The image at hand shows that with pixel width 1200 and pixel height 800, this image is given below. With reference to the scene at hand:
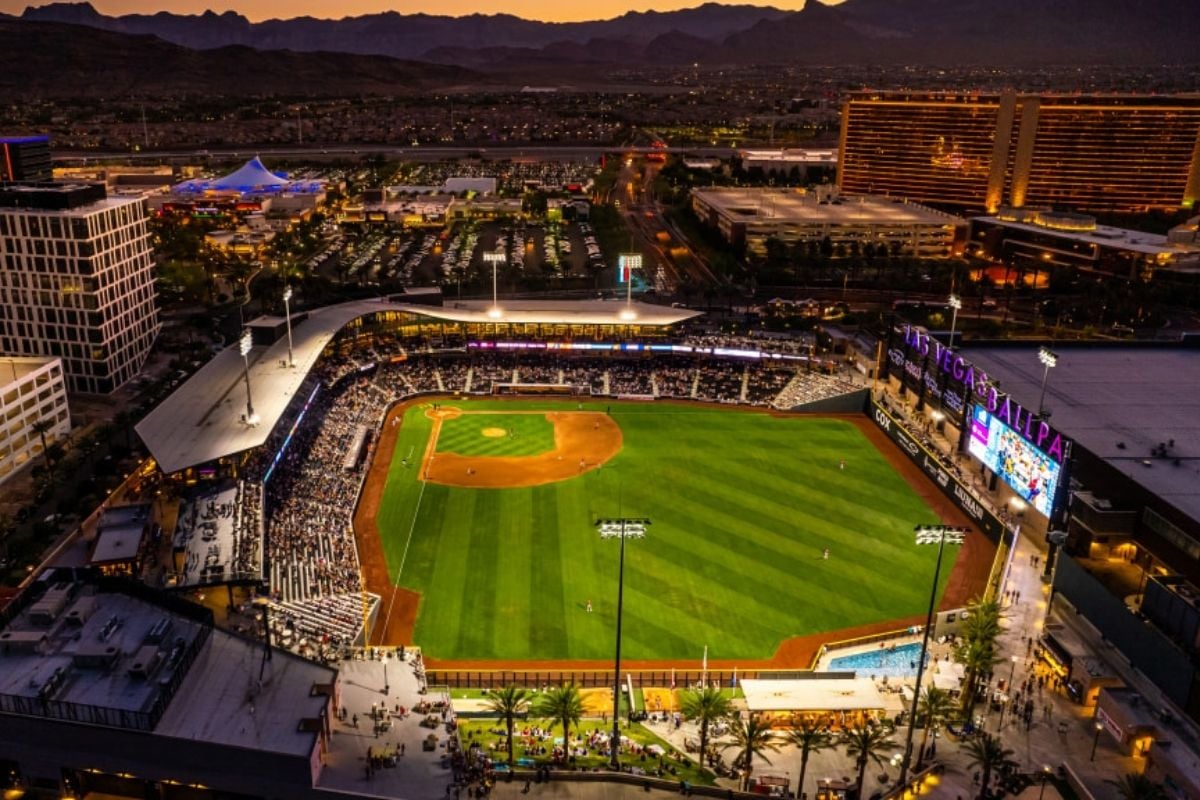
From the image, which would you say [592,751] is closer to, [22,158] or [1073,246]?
[1073,246]

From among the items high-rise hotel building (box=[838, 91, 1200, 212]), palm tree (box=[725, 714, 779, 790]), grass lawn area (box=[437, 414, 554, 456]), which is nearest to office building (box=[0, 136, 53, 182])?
grass lawn area (box=[437, 414, 554, 456])

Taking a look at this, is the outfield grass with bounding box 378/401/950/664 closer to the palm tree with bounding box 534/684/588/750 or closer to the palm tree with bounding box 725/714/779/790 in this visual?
the palm tree with bounding box 534/684/588/750

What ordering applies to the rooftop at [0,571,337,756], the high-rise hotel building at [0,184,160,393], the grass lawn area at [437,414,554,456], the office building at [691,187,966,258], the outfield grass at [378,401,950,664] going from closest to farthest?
the rooftop at [0,571,337,756]
the outfield grass at [378,401,950,664]
the grass lawn area at [437,414,554,456]
the high-rise hotel building at [0,184,160,393]
the office building at [691,187,966,258]

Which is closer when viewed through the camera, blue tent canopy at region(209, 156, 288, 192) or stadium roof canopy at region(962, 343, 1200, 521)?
stadium roof canopy at region(962, 343, 1200, 521)

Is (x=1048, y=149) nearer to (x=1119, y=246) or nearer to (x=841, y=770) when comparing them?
(x=1119, y=246)

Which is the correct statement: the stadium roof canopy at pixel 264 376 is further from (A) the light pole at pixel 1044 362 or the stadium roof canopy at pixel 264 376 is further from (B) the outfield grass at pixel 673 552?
(A) the light pole at pixel 1044 362

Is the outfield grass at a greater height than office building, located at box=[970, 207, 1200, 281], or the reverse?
office building, located at box=[970, 207, 1200, 281]
